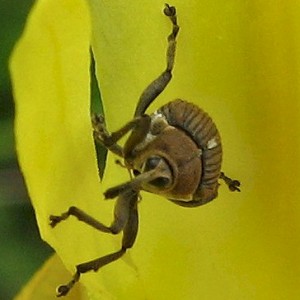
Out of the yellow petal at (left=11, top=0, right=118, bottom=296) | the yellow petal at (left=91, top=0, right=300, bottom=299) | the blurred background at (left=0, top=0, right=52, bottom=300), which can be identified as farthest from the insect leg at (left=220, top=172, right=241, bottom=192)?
the blurred background at (left=0, top=0, right=52, bottom=300)

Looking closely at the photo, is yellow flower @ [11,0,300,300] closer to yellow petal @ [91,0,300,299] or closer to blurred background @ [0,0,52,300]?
yellow petal @ [91,0,300,299]

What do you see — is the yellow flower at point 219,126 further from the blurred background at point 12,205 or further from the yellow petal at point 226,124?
the blurred background at point 12,205

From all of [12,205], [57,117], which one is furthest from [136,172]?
[12,205]

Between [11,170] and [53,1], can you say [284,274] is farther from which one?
[11,170]

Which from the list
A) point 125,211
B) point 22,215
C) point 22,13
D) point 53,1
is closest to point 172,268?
point 125,211

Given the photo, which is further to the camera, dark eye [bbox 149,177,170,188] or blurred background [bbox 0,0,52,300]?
blurred background [bbox 0,0,52,300]

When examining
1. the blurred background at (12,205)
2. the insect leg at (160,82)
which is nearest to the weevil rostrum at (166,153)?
the insect leg at (160,82)
